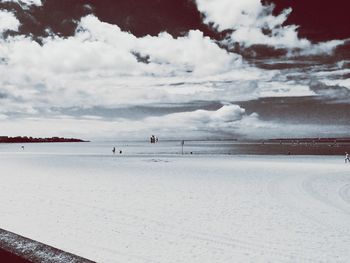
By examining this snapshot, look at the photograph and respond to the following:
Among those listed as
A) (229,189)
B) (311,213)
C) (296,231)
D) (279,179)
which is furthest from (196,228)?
(279,179)

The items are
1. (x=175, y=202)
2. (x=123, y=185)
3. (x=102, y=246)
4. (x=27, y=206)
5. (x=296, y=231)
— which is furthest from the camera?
(x=123, y=185)

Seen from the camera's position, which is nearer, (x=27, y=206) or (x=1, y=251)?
(x=1, y=251)

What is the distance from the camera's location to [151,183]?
19.8 meters

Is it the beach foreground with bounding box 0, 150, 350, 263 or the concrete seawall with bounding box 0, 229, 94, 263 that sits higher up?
the concrete seawall with bounding box 0, 229, 94, 263

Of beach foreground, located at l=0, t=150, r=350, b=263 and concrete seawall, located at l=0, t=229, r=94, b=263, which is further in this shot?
beach foreground, located at l=0, t=150, r=350, b=263

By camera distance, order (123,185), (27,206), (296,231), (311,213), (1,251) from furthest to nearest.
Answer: (123,185) < (27,206) < (311,213) < (296,231) < (1,251)

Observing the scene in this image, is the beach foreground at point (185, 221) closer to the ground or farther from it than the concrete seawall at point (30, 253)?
closer to the ground

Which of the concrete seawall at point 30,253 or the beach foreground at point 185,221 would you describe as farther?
the beach foreground at point 185,221

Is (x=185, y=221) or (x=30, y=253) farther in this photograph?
(x=185, y=221)

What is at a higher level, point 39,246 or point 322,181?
point 39,246

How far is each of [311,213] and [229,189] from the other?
5831mm

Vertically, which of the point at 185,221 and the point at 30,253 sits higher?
the point at 30,253

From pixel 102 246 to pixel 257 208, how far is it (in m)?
6.48

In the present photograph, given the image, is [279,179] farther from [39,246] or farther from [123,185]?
[39,246]
